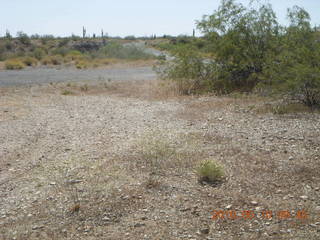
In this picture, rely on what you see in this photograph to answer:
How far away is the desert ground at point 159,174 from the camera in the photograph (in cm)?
435

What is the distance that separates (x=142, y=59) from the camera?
34500mm

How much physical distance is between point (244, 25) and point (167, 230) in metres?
11.1

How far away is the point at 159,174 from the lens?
5895mm

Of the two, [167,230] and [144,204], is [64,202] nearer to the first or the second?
[144,204]

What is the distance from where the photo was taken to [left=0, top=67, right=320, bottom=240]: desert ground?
435 centimetres

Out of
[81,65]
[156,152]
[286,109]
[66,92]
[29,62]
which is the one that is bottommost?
[156,152]

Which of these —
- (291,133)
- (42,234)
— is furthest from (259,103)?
(42,234)

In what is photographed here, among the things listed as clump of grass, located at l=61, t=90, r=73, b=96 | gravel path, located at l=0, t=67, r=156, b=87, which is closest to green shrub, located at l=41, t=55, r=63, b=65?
gravel path, located at l=0, t=67, r=156, b=87

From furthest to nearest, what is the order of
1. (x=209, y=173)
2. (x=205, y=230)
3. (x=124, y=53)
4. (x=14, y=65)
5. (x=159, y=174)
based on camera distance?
(x=124, y=53) → (x=14, y=65) → (x=159, y=174) → (x=209, y=173) → (x=205, y=230)

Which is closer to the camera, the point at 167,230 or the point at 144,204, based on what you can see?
the point at 167,230

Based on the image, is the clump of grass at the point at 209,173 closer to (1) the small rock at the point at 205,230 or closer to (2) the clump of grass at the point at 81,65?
(1) the small rock at the point at 205,230

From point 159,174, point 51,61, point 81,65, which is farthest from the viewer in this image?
point 51,61

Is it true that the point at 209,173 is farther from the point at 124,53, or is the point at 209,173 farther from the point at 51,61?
the point at 124,53

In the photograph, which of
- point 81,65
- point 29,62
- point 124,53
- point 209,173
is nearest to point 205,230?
point 209,173
